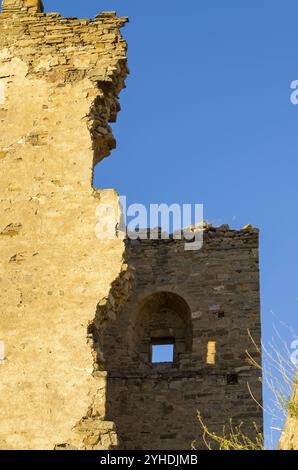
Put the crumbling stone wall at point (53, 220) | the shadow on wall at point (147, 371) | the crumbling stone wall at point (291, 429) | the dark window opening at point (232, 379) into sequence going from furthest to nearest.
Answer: the dark window opening at point (232, 379) < the shadow on wall at point (147, 371) < the crumbling stone wall at point (53, 220) < the crumbling stone wall at point (291, 429)

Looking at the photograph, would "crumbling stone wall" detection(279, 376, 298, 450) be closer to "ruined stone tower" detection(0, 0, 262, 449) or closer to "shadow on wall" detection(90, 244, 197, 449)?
"ruined stone tower" detection(0, 0, 262, 449)

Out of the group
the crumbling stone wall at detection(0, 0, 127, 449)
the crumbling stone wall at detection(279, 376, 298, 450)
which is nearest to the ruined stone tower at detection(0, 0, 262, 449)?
the crumbling stone wall at detection(0, 0, 127, 449)

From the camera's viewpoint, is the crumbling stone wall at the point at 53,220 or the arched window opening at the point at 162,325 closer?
the crumbling stone wall at the point at 53,220

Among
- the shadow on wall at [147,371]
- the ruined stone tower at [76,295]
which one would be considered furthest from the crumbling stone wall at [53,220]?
the shadow on wall at [147,371]

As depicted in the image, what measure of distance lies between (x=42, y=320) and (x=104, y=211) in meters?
1.33

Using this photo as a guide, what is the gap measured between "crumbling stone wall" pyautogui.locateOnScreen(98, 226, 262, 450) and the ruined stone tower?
20mm

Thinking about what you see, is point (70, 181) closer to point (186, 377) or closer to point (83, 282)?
point (83, 282)

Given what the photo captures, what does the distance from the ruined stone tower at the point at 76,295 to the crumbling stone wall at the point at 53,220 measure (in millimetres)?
13

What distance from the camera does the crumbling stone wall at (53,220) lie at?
1053 cm

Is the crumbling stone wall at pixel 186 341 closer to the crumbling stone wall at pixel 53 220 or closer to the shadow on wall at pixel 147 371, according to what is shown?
the shadow on wall at pixel 147 371

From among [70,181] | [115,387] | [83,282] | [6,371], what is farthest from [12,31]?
[115,387]

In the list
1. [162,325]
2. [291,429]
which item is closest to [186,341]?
[162,325]

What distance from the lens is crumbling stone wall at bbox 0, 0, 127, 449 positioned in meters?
10.5

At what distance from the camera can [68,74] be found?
40.4ft
